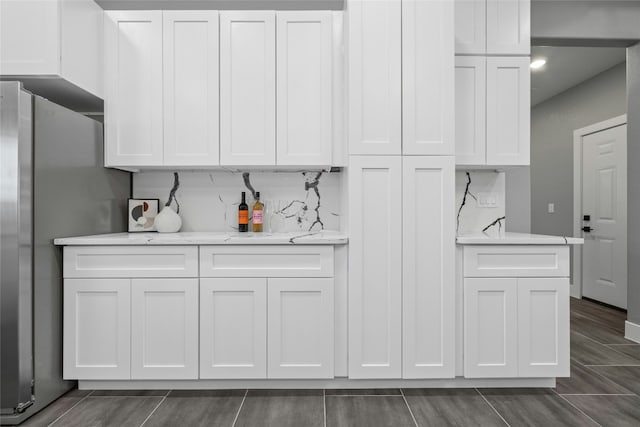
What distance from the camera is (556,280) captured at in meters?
2.18

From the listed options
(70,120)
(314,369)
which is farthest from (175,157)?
(314,369)

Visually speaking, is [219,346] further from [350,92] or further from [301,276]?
[350,92]

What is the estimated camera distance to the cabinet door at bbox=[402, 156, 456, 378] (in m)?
2.16

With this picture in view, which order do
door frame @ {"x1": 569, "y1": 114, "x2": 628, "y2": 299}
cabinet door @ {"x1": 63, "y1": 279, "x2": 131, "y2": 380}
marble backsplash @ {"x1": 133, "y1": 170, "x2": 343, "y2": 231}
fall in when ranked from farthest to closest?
1. door frame @ {"x1": 569, "y1": 114, "x2": 628, "y2": 299}
2. marble backsplash @ {"x1": 133, "y1": 170, "x2": 343, "y2": 231}
3. cabinet door @ {"x1": 63, "y1": 279, "x2": 131, "y2": 380}

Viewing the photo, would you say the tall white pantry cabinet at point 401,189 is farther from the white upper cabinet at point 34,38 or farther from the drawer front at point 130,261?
the white upper cabinet at point 34,38

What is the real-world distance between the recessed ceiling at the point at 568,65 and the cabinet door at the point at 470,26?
163 cm

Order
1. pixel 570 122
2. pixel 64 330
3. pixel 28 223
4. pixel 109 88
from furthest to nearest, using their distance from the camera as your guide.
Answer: pixel 570 122 → pixel 109 88 → pixel 64 330 → pixel 28 223

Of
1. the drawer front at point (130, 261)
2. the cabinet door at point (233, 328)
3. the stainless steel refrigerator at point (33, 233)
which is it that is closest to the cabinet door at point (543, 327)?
the cabinet door at point (233, 328)

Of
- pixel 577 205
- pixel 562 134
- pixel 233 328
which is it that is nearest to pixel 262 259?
pixel 233 328

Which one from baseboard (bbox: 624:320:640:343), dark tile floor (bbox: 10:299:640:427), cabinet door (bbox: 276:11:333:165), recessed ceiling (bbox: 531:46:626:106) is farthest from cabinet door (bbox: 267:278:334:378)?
recessed ceiling (bbox: 531:46:626:106)

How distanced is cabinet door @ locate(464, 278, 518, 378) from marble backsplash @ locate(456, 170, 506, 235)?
2.06ft

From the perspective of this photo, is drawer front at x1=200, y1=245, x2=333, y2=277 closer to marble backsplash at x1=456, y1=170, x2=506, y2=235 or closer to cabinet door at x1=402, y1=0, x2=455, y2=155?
cabinet door at x1=402, y1=0, x2=455, y2=155

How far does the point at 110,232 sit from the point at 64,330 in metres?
0.68

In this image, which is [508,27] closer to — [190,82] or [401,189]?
[401,189]
